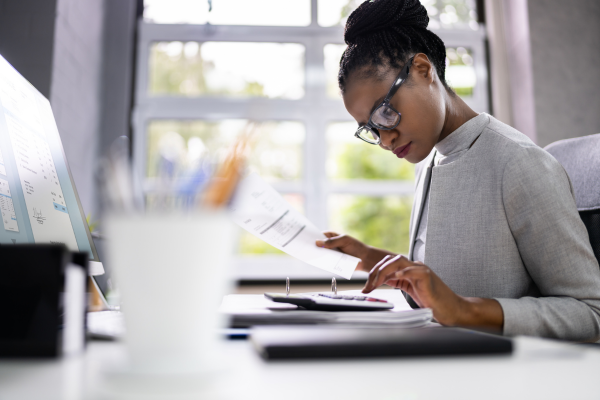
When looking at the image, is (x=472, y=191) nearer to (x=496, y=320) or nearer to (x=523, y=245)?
(x=523, y=245)

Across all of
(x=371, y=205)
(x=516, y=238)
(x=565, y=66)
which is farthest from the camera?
(x=371, y=205)

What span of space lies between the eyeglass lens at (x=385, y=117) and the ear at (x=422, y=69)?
0.10 m

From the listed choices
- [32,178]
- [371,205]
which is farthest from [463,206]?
[371,205]

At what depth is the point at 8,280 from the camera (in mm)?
353

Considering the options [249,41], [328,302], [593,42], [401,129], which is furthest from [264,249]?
[593,42]

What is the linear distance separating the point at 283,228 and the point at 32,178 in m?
0.46

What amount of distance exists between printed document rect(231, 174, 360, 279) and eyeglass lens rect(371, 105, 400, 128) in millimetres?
331

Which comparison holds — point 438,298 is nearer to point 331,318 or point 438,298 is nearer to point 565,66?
point 331,318

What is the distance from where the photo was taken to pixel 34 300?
1.15ft

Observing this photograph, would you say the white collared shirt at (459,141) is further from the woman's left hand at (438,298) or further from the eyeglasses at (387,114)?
the woman's left hand at (438,298)

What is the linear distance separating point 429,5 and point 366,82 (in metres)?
2.38

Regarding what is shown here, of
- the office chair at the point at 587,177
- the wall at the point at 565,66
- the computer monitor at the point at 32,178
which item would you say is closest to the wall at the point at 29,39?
the computer monitor at the point at 32,178

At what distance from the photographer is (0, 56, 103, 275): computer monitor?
1.91 ft

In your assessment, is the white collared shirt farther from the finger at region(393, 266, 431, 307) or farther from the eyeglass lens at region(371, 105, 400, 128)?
the finger at region(393, 266, 431, 307)
